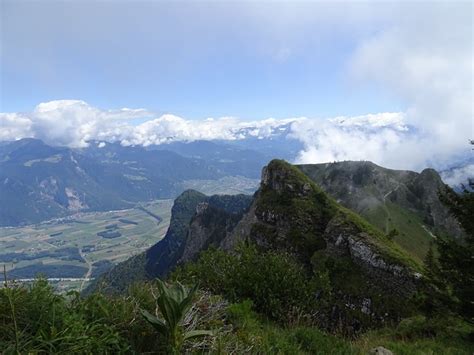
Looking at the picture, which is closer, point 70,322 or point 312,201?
point 70,322

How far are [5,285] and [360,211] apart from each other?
118 metres

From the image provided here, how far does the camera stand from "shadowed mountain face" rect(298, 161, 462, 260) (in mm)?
105875

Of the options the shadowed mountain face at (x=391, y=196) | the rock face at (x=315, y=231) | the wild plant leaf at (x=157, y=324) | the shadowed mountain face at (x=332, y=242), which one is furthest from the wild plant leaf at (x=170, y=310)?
the shadowed mountain face at (x=391, y=196)

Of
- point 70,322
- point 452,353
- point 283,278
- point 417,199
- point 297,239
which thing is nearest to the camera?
point 70,322

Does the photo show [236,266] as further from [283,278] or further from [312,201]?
[312,201]

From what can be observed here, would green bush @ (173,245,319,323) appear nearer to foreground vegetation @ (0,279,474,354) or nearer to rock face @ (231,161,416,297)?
foreground vegetation @ (0,279,474,354)

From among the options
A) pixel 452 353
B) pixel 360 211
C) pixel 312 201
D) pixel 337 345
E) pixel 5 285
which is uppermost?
pixel 5 285

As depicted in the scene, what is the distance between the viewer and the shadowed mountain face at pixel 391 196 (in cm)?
10588

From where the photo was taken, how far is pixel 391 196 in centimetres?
12788

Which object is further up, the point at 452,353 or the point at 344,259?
the point at 452,353

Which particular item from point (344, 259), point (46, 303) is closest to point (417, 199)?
point (344, 259)

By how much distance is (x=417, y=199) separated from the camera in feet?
429

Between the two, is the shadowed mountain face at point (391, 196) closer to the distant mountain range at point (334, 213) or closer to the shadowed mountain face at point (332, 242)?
the distant mountain range at point (334, 213)

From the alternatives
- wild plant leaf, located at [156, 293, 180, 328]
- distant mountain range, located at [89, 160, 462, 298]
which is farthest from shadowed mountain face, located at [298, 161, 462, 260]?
wild plant leaf, located at [156, 293, 180, 328]
